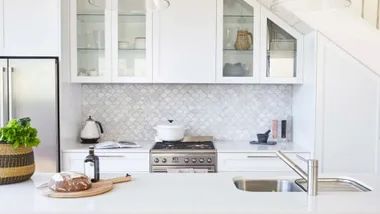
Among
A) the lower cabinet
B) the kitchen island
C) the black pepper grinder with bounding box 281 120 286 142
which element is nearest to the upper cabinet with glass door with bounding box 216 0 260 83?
the black pepper grinder with bounding box 281 120 286 142

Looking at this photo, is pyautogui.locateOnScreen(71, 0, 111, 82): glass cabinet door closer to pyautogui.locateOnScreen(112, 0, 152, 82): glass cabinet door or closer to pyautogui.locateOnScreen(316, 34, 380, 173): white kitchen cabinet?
pyautogui.locateOnScreen(112, 0, 152, 82): glass cabinet door

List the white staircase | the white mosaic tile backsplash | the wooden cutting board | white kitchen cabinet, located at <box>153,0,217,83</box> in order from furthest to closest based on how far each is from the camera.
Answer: the white mosaic tile backsplash
white kitchen cabinet, located at <box>153,0,217,83</box>
the white staircase
the wooden cutting board

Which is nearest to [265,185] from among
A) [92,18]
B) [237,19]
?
[237,19]

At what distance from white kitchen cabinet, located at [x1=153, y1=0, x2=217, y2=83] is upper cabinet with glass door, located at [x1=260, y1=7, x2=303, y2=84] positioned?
503mm

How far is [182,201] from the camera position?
1610 mm

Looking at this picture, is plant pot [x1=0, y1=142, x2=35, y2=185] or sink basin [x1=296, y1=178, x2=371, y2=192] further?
sink basin [x1=296, y1=178, x2=371, y2=192]

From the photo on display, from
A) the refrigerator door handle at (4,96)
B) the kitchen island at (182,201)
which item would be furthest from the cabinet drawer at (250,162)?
the refrigerator door handle at (4,96)

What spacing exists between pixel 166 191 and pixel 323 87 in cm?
193

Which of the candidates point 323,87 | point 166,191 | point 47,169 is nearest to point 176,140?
point 47,169

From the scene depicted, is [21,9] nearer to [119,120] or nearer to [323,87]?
[119,120]

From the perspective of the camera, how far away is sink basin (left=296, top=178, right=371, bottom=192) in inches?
76.1

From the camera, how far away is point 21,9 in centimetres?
311

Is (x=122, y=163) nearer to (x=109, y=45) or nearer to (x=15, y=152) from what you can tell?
(x=109, y=45)

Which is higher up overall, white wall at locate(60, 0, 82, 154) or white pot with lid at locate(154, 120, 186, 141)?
white wall at locate(60, 0, 82, 154)
